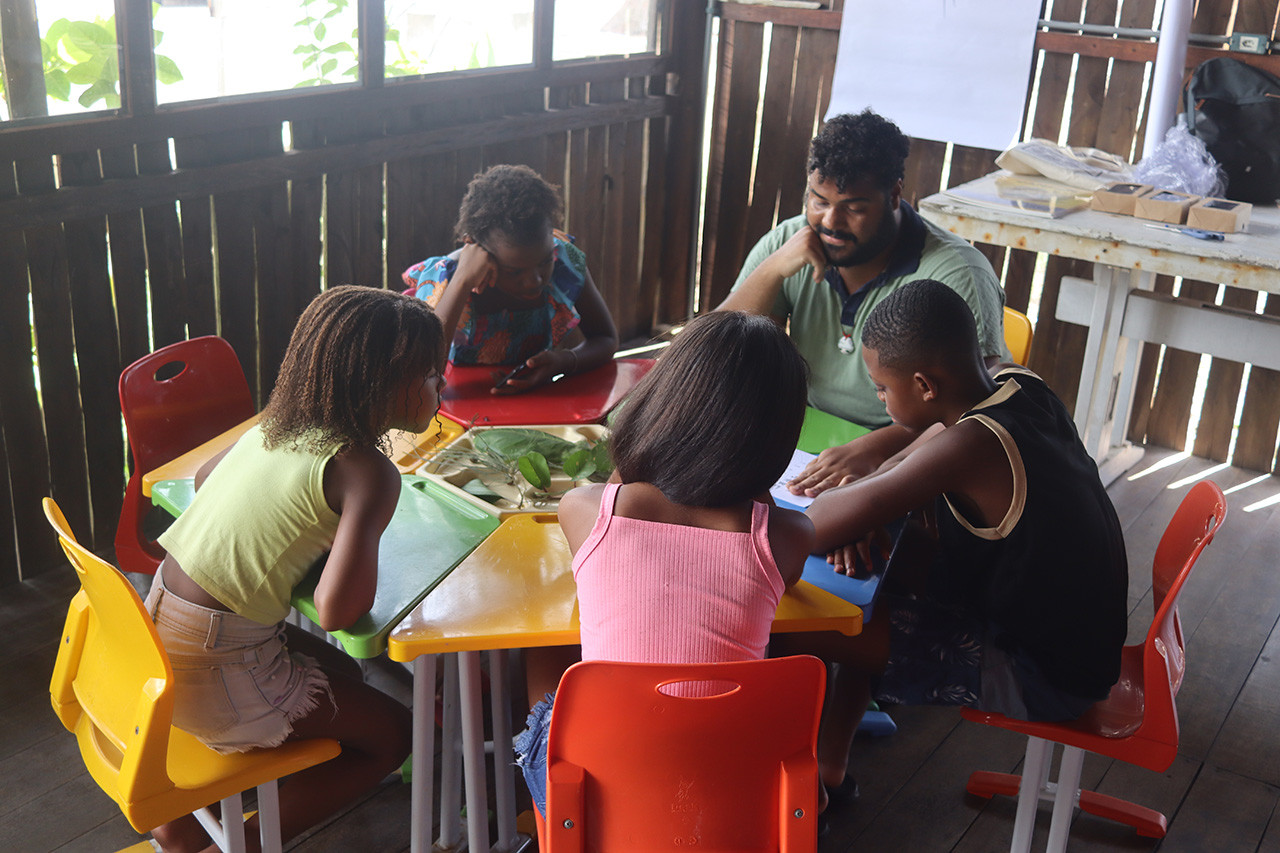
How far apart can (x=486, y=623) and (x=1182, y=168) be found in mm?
3024

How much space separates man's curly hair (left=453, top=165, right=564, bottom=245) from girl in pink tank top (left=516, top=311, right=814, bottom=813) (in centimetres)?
109

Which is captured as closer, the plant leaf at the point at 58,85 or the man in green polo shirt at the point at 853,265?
the man in green polo shirt at the point at 853,265

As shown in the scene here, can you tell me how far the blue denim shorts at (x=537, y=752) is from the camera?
1.60m

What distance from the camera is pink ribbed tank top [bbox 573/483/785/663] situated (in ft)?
4.99

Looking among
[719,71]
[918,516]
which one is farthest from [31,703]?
[719,71]

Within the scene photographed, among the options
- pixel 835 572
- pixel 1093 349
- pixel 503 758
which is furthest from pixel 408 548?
pixel 1093 349

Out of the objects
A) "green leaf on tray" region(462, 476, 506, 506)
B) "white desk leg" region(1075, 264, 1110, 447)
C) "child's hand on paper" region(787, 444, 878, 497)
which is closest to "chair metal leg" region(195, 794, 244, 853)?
"green leaf on tray" region(462, 476, 506, 506)

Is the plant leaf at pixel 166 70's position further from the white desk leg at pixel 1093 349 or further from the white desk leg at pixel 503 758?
the white desk leg at pixel 1093 349

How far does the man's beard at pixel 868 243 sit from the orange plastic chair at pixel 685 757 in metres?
1.43

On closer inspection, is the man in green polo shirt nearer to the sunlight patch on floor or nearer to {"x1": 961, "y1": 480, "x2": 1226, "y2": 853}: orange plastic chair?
→ {"x1": 961, "y1": 480, "x2": 1226, "y2": 853}: orange plastic chair

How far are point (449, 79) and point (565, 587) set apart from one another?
2.59 meters

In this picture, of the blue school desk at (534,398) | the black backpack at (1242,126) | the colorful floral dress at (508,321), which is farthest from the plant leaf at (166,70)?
the black backpack at (1242,126)

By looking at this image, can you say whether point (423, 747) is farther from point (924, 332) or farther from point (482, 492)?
point (924, 332)

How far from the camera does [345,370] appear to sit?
5.62 ft
